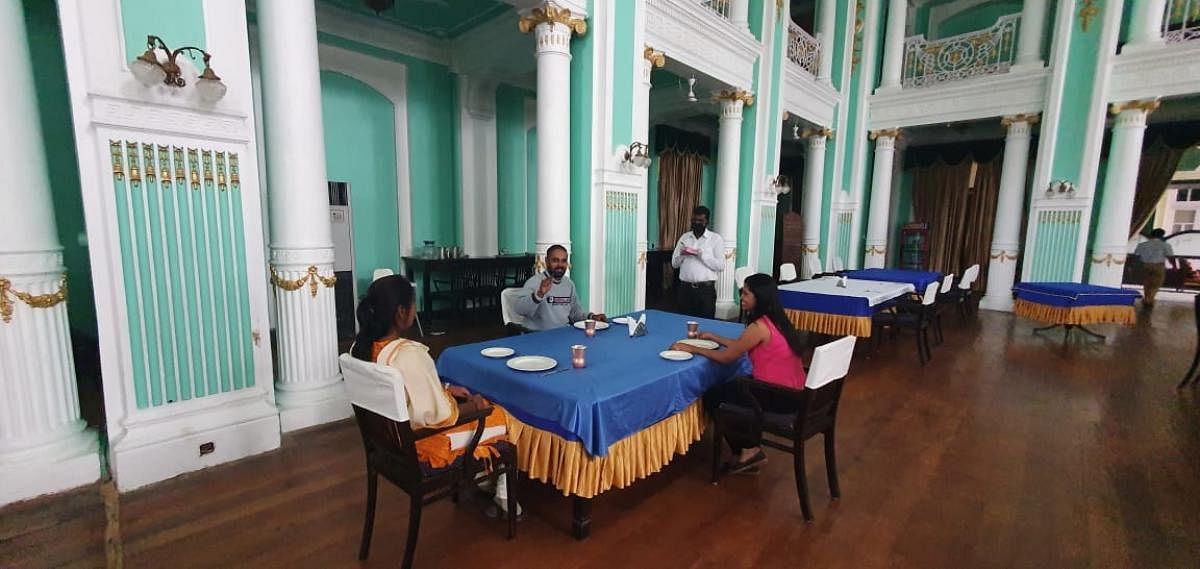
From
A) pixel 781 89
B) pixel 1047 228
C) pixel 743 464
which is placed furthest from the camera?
pixel 1047 228

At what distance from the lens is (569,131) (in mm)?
4688

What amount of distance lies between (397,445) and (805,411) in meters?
1.78

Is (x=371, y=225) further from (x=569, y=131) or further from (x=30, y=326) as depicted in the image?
(x=30, y=326)

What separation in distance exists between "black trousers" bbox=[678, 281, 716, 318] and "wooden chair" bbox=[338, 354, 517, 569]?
11.1 feet

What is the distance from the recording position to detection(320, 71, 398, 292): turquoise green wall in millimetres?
5992

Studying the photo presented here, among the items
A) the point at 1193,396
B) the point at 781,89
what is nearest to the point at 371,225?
the point at 781,89

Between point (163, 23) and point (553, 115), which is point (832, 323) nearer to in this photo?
point (553, 115)

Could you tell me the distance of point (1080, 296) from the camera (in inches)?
230

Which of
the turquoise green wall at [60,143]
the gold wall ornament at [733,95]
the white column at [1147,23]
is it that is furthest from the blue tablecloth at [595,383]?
the white column at [1147,23]

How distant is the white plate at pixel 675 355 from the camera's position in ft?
8.27

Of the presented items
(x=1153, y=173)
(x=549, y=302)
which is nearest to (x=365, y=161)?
(x=549, y=302)

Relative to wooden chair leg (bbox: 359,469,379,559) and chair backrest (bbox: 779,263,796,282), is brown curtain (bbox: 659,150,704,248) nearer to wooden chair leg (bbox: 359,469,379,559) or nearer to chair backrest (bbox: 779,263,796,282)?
chair backrest (bbox: 779,263,796,282)

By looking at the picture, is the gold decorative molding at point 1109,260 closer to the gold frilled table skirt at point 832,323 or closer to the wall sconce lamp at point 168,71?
the gold frilled table skirt at point 832,323

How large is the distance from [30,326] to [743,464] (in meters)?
3.68
